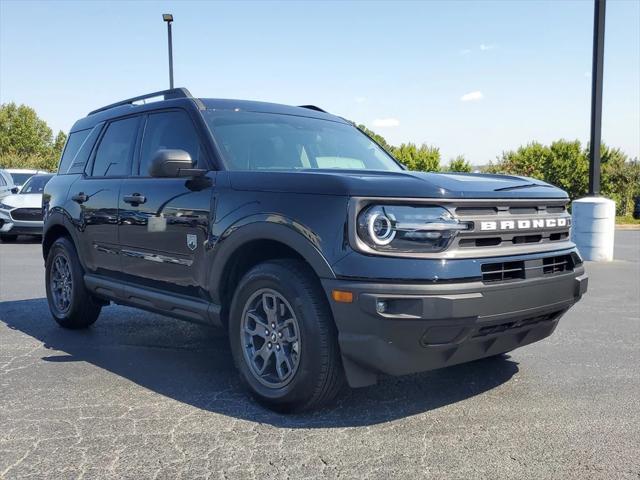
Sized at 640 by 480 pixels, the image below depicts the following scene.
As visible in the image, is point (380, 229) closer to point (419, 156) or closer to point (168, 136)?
point (168, 136)

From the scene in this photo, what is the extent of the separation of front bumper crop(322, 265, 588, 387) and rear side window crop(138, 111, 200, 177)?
170cm

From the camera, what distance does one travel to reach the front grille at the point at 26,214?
14.1 m

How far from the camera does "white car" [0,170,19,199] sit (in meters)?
14.9

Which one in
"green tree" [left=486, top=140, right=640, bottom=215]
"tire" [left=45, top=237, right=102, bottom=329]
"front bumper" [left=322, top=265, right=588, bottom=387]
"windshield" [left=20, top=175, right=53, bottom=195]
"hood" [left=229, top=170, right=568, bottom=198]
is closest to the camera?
"front bumper" [left=322, top=265, right=588, bottom=387]

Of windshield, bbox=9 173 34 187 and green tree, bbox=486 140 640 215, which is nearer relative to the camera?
windshield, bbox=9 173 34 187

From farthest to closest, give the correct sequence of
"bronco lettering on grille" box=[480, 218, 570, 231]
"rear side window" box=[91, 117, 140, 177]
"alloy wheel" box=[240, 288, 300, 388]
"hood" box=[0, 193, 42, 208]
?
"hood" box=[0, 193, 42, 208] → "rear side window" box=[91, 117, 140, 177] → "alloy wheel" box=[240, 288, 300, 388] → "bronco lettering on grille" box=[480, 218, 570, 231]

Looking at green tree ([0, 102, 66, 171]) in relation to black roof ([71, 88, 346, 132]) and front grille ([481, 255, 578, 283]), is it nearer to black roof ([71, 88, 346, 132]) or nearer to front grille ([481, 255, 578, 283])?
black roof ([71, 88, 346, 132])

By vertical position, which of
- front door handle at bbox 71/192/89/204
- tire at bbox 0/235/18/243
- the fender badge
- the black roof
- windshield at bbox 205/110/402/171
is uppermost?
the black roof

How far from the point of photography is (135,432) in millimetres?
3273

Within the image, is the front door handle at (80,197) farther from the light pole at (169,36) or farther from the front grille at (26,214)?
the light pole at (169,36)

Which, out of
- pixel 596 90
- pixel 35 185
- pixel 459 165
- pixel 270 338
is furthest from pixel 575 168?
pixel 270 338

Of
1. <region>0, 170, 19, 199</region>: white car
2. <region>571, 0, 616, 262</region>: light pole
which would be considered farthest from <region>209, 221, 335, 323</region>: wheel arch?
<region>0, 170, 19, 199</region>: white car

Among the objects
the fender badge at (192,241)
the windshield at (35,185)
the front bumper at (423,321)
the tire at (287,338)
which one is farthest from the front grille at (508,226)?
the windshield at (35,185)

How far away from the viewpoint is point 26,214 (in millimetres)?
14148
